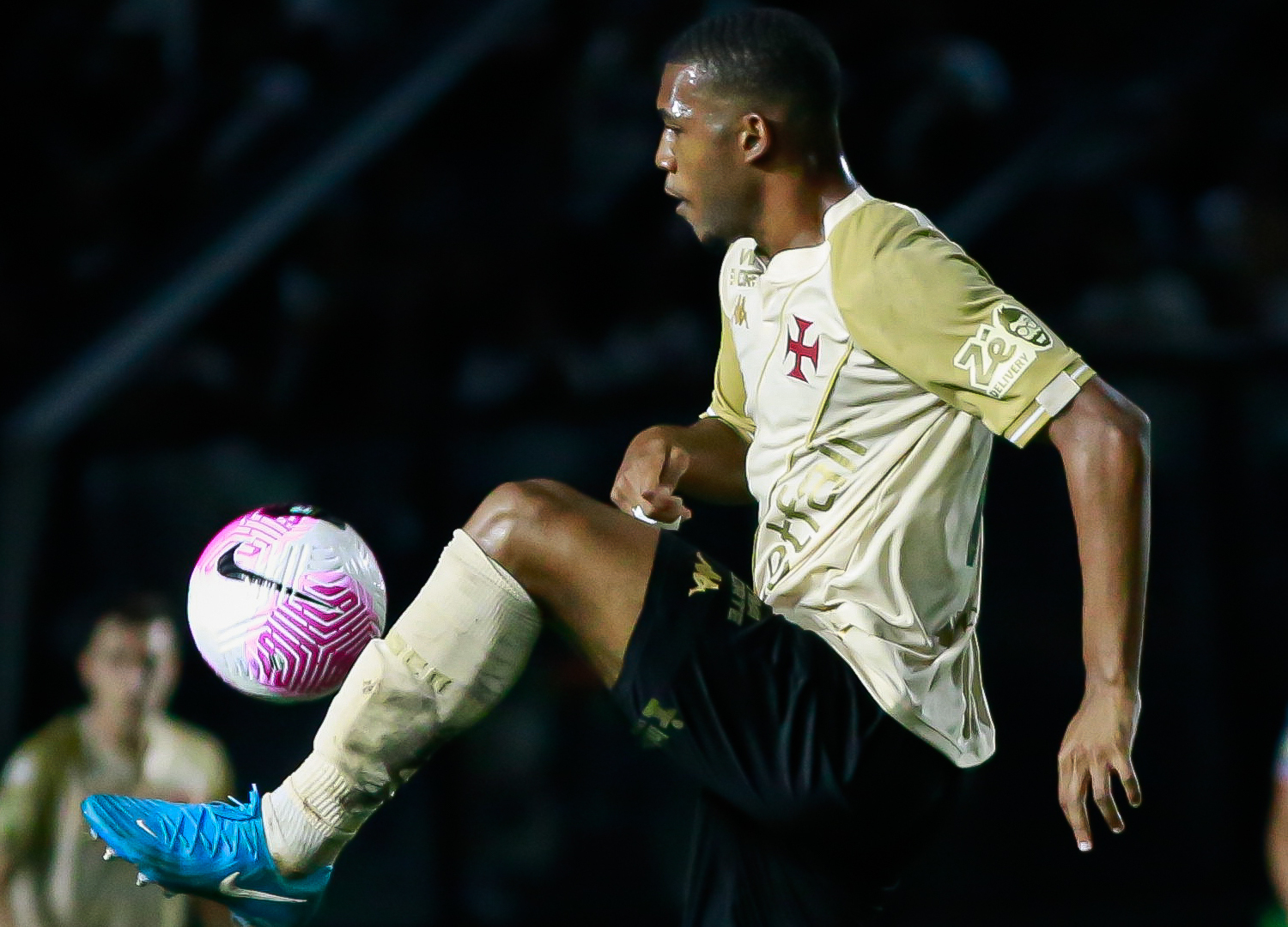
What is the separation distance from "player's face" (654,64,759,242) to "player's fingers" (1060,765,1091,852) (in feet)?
3.09

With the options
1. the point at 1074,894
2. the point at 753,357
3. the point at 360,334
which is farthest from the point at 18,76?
the point at 753,357

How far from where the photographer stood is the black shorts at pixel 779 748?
2389mm

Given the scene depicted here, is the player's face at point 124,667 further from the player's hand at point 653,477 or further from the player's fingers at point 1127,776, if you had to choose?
the player's fingers at point 1127,776

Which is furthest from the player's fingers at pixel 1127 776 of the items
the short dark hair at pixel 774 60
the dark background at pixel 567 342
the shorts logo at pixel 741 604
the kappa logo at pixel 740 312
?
the dark background at pixel 567 342

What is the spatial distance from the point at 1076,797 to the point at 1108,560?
310 mm

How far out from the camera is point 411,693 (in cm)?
246

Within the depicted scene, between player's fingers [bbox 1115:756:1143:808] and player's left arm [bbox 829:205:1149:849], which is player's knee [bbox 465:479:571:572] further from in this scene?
player's fingers [bbox 1115:756:1143:808]

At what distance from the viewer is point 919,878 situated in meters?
5.80

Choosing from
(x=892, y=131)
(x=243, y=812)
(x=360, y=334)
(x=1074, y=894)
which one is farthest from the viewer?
(x=892, y=131)

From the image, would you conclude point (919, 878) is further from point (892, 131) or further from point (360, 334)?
point (892, 131)

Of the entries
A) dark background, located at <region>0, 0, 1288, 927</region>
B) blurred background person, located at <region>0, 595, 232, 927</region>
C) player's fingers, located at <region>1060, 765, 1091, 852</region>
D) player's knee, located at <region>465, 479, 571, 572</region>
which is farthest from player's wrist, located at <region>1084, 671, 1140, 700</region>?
dark background, located at <region>0, 0, 1288, 927</region>

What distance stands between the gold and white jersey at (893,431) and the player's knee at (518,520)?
38cm

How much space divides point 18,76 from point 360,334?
8.13 feet

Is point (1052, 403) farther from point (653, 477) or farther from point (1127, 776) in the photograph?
point (653, 477)
